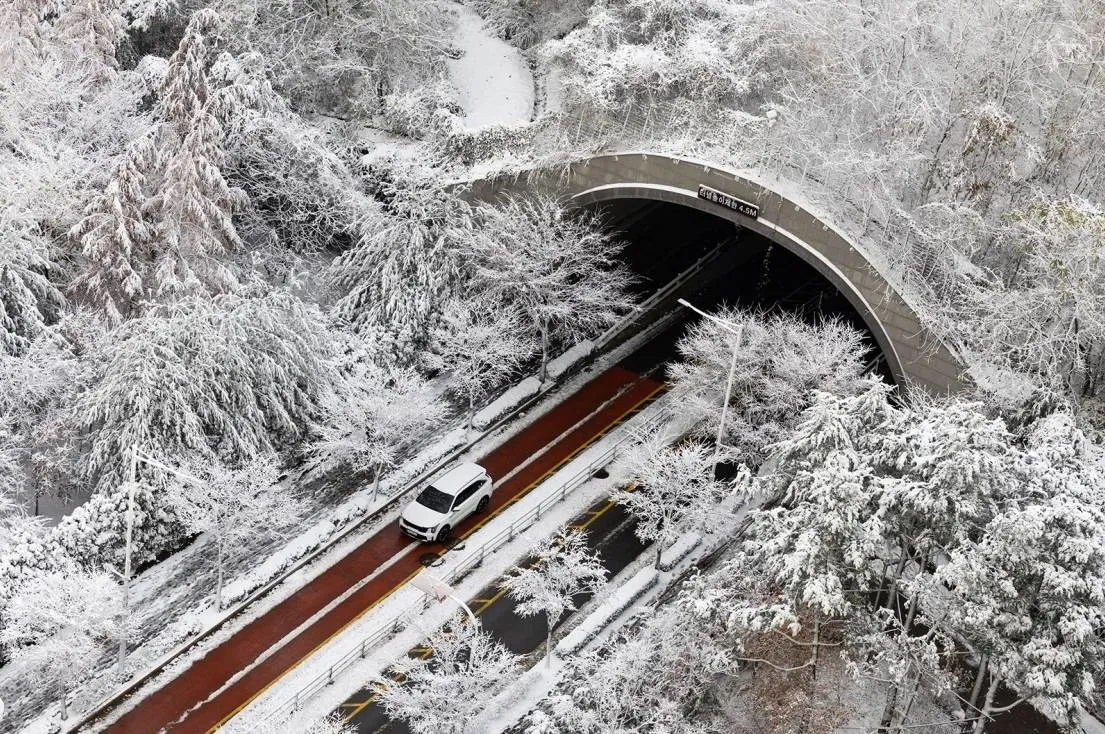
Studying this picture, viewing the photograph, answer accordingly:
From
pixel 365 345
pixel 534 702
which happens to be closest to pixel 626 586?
pixel 534 702

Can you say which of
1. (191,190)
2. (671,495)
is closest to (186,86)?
(191,190)

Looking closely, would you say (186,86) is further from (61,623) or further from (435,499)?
(61,623)

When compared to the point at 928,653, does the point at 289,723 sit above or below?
below

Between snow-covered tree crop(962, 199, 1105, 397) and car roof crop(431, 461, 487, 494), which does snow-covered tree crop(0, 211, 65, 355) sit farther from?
snow-covered tree crop(962, 199, 1105, 397)

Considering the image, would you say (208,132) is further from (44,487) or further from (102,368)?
(44,487)

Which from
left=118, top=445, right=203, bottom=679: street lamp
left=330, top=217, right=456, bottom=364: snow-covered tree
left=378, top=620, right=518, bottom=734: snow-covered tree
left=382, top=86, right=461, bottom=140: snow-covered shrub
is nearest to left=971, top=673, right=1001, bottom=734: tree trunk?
left=378, top=620, right=518, bottom=734: snow-covered tree

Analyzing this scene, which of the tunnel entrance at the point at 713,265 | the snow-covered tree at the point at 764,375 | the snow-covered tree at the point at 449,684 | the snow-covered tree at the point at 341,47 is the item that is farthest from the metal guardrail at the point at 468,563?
the snow-covered tree at the point at 341,47
